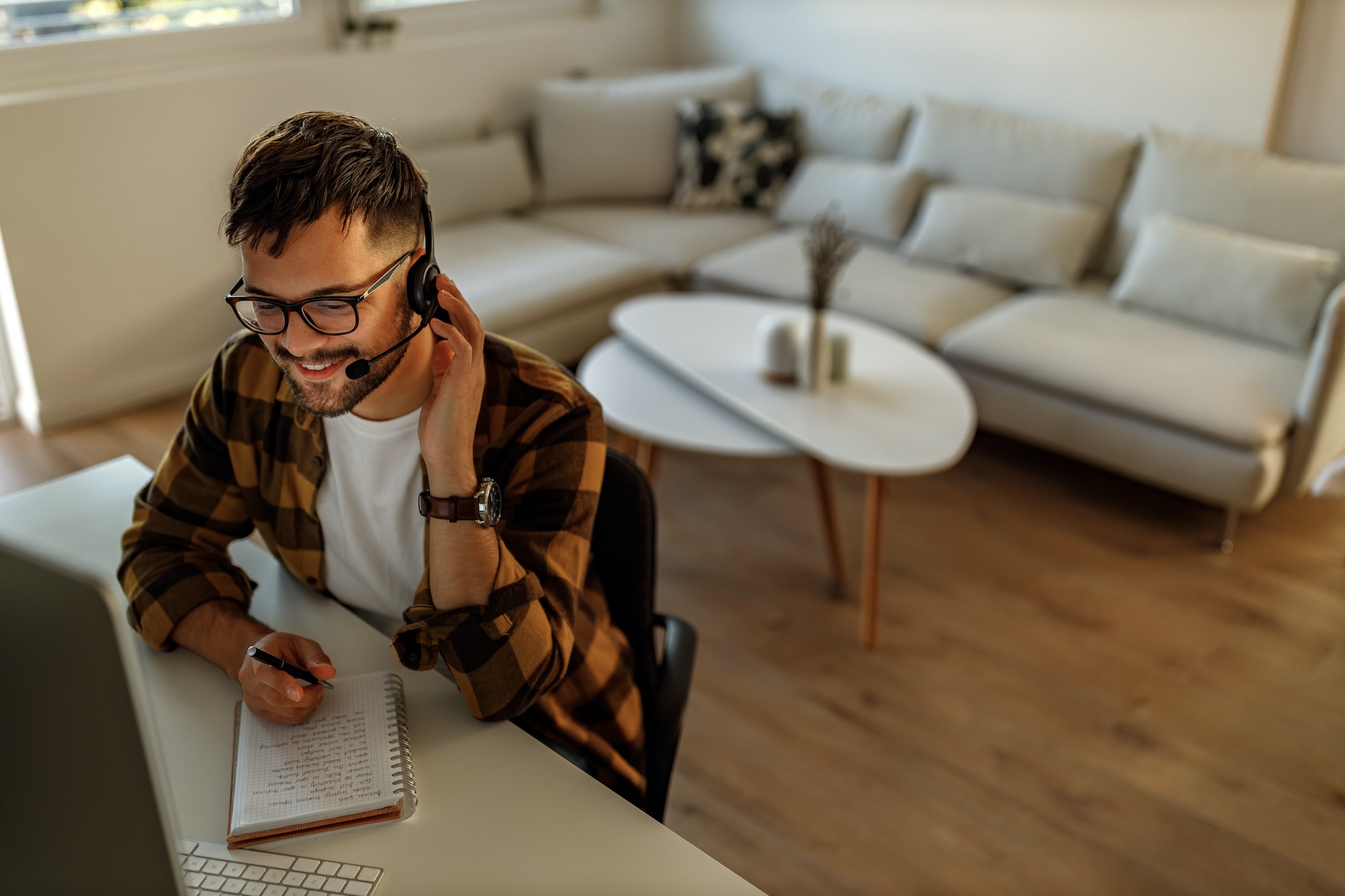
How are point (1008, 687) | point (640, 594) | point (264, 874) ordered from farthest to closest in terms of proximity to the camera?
Result: point (1008, 687)
point (640, 594)
point (264, 874)

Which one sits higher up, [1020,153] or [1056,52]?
[1056,52]

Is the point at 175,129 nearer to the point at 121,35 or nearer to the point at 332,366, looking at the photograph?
the point at 121,35

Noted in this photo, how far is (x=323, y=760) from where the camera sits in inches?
42.4

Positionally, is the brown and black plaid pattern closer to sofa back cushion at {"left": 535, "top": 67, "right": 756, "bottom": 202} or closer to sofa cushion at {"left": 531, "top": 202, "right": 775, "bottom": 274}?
sofa cushion at {"left": 531, "top": 202, "right": 775, "bottom": 274}

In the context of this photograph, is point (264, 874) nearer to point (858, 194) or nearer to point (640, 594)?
point (640, 594)

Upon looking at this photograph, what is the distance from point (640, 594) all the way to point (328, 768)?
448 mm

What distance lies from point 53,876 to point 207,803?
346mm

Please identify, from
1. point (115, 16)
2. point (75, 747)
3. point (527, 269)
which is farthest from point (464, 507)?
point (115, 16)

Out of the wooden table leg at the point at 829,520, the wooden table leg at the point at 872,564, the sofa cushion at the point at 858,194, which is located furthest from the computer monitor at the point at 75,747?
the sofa cushion at the point at 858,194

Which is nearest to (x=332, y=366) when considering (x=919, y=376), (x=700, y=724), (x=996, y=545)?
(x=700, y=724)

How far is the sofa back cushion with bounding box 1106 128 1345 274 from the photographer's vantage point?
9.78 feet

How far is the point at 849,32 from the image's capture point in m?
4.11

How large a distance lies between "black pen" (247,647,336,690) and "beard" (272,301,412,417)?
0.25 metres

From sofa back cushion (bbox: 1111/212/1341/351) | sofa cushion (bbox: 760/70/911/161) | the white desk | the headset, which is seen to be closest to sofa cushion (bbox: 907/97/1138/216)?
sofa cushion (bbox: 760/70/911/161)
